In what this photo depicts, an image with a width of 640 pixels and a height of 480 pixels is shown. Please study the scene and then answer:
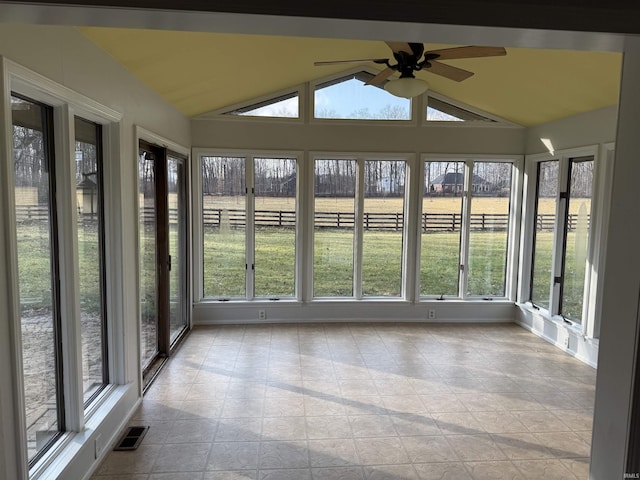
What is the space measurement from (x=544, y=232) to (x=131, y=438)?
16.0 feet

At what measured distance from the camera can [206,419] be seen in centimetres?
321

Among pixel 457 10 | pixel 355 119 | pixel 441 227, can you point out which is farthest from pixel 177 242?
pixel 457 10

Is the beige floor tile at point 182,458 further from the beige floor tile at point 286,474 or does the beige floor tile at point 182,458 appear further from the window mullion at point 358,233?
the window mullion at point 358,233

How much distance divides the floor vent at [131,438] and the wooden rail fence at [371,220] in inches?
112

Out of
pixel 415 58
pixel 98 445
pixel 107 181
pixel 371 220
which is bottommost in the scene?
pixel 98 445

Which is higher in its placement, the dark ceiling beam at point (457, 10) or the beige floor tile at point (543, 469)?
the dark ceiling beam at point (457, 10)

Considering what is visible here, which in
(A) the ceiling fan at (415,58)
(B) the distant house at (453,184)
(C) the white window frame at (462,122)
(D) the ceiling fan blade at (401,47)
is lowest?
(B) the distant house at (453,184)

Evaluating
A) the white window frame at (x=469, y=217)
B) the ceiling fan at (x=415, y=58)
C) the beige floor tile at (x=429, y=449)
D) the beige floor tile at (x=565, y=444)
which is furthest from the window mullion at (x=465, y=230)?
the beige floor tile at (x=429, y=449)

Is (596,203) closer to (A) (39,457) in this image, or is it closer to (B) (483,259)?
(B) (483,259)

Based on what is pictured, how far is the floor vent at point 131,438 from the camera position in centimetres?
284

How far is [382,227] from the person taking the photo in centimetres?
566

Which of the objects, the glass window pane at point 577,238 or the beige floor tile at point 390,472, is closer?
the beige floor tile at point 390,472

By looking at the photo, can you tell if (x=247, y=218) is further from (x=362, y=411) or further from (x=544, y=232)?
(x=544, y=232)

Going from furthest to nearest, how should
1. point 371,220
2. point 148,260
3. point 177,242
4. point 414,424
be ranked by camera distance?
1. point 371,220
2. point 177,242
3. point 148,260
4. point 414,424
